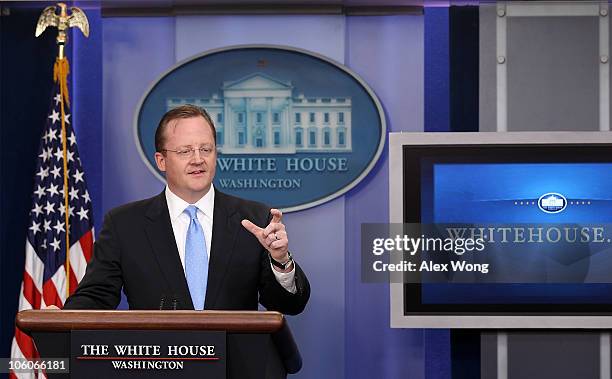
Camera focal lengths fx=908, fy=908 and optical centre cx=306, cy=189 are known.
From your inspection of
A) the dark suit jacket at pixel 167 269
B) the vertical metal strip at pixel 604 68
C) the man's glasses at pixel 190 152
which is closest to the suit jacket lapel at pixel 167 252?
the dark suit jacket at pixel 167 269

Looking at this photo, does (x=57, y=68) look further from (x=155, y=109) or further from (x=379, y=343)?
(x=379, y=343)

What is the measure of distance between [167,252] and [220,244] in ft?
0.53

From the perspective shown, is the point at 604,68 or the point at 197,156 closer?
the point at 197,156

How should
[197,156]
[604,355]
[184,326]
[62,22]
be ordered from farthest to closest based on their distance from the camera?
1. [604,355]
2. [62,22]
3. [197,156]
4. [184,326]

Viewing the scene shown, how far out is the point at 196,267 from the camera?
9.00 ft

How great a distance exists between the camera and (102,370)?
1.93 meters

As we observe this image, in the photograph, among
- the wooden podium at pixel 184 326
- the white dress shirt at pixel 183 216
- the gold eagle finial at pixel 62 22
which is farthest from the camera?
the gold eagle finial at pixel 62 22

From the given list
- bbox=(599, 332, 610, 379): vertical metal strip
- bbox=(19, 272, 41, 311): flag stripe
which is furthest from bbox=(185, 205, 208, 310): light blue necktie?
bbox=(599, 332, 610, 379): vertical metal strip

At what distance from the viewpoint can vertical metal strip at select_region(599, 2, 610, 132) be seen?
14.1ft

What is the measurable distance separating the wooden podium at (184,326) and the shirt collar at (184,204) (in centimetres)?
92

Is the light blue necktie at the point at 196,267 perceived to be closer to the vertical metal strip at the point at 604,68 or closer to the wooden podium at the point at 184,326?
the wooden podium at the point at 184,326

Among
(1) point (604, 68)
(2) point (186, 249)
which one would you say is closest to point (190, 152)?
(2) point (186, 249)

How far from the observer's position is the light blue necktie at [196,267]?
2729 mm

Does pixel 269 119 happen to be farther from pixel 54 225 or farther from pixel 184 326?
pixel 184 326
